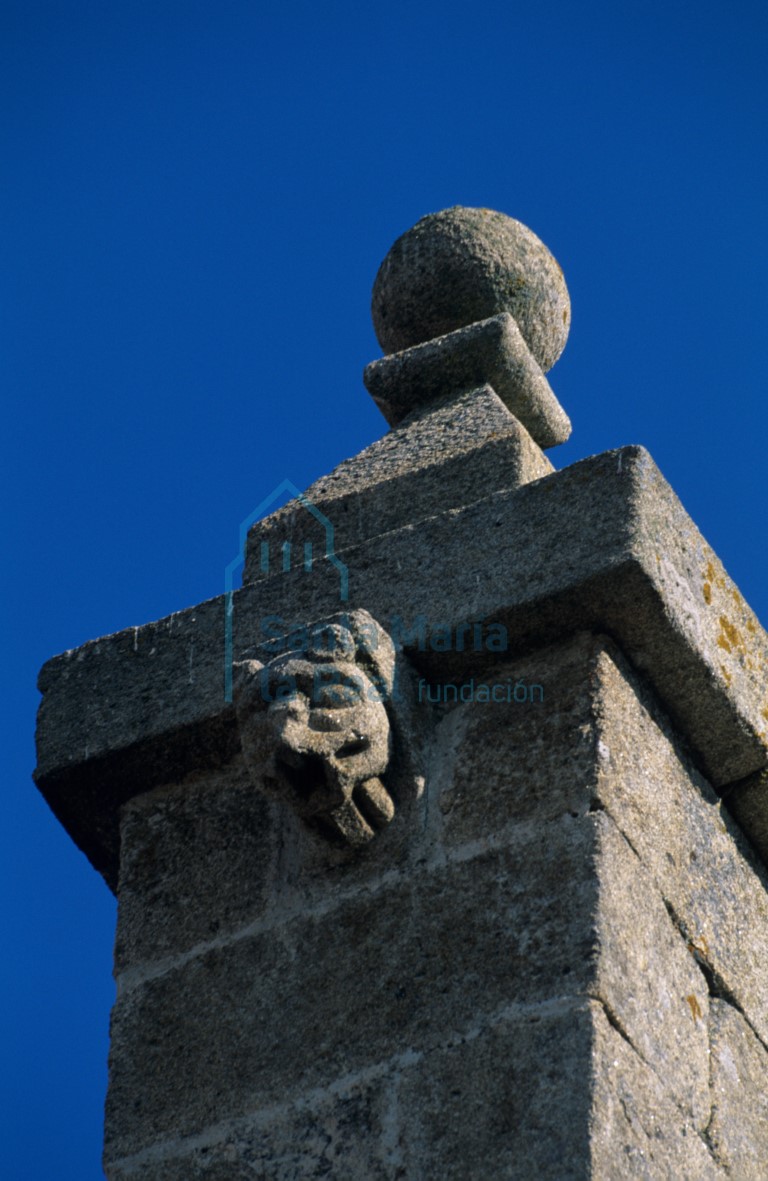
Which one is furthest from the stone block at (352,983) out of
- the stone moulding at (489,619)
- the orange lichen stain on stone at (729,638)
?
the orange lichen stain on stone at (729,638)

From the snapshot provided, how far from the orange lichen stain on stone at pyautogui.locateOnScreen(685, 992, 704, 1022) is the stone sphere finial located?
234 centimetres

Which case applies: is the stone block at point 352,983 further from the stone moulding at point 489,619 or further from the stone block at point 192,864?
the stone moulding at point 489,619

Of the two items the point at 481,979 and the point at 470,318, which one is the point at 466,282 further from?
the point at 481,979

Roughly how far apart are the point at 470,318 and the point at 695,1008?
7.77ft

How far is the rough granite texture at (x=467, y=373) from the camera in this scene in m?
4.79

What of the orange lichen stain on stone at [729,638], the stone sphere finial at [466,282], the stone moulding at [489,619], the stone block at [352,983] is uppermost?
the stone sphere finial at [466,282]

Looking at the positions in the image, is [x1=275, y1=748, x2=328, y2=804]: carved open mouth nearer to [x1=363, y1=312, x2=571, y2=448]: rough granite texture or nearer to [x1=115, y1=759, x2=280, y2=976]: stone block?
[x1=115, y1=759, x2=280, y2=976]: stone block

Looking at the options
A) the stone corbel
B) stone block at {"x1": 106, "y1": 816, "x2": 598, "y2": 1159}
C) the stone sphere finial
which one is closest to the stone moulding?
the stone corbel

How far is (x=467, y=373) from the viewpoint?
15.8 feet

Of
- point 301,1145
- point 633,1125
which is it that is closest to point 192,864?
point 301,1145

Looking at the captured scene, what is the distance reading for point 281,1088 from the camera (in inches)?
125

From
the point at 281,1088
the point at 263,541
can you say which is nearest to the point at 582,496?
the point at 263,541

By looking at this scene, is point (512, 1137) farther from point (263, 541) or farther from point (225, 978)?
point (263, 541)

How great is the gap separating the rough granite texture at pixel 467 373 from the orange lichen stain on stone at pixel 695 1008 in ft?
6.42
